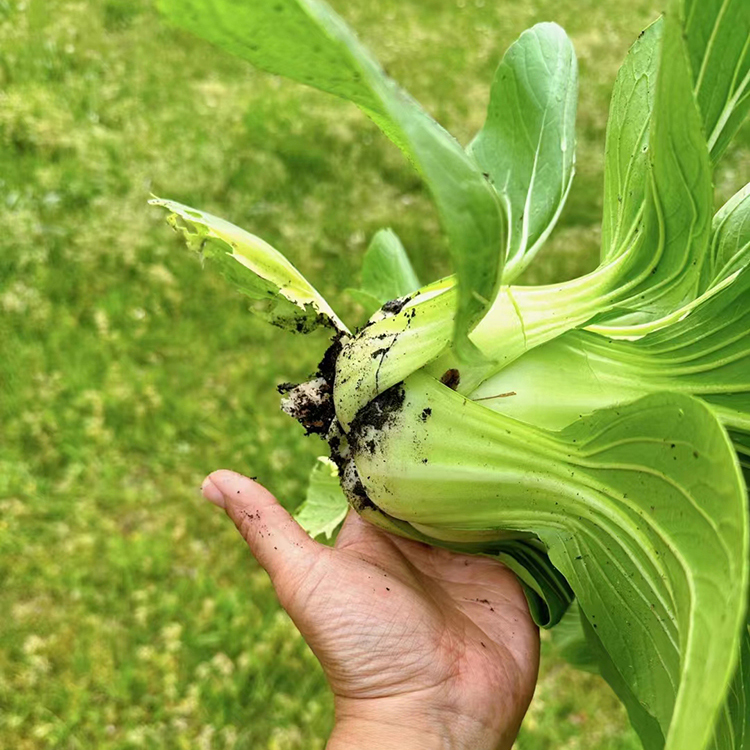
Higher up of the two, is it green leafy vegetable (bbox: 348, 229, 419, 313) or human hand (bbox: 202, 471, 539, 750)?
green leafy vegetable (bbox: 348, 229, 419, 313)

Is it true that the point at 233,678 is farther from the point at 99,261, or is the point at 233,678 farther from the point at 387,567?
the point at 99,261

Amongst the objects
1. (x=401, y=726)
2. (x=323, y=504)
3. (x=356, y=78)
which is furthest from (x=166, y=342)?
(x=356, y=78)

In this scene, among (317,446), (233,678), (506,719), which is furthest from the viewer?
(317,446)

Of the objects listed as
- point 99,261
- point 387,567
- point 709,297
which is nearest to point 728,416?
point 709,297

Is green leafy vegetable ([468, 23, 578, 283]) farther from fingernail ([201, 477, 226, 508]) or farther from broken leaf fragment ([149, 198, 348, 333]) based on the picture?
fingernail ([201, 477, 226, 508])

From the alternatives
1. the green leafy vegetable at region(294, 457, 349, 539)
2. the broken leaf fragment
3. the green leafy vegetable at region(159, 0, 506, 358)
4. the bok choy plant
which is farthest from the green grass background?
the green leafy vegetable at region(159, 0, 506, 358)

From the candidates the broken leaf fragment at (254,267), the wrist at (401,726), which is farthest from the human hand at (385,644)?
the broken leaf fragment at (254,267)
